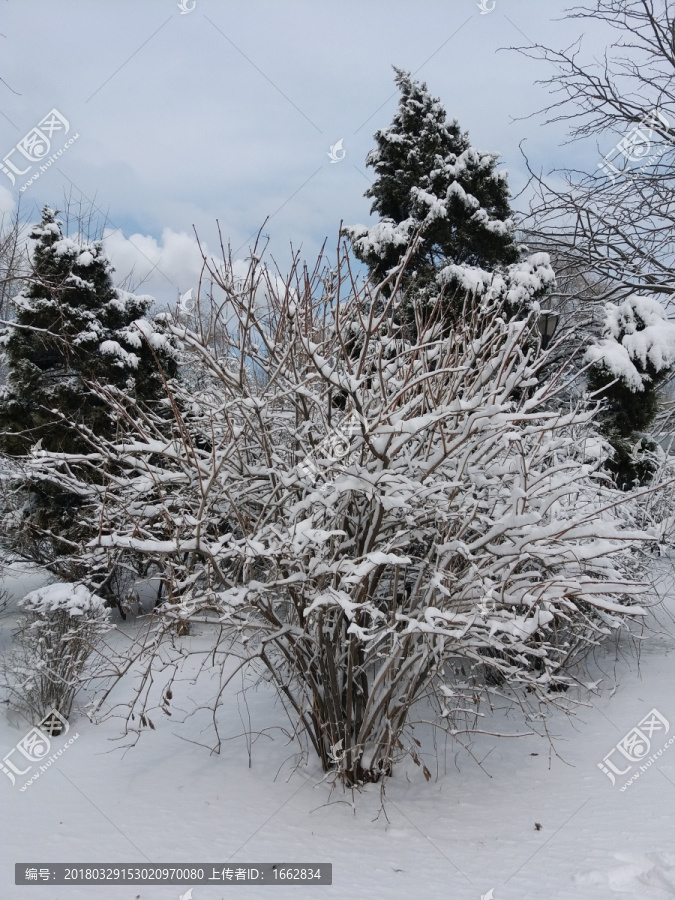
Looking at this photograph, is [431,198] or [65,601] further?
[431,198]

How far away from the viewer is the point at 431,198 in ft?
28.9

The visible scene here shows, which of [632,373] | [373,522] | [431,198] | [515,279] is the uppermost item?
[431,198]

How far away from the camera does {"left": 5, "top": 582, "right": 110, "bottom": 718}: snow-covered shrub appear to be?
498cm

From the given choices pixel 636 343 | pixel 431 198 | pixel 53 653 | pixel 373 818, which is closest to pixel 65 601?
pixel 53 653

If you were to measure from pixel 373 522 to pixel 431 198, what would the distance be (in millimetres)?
6731

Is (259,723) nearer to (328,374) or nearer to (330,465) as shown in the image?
(330,465)

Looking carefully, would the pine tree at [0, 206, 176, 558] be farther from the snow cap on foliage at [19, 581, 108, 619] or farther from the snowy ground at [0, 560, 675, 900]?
the snowy ground at [0, 560, 675, 900]

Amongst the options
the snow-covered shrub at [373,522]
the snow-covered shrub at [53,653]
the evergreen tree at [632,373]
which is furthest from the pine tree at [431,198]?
the snow-covered shrub at [53,653]

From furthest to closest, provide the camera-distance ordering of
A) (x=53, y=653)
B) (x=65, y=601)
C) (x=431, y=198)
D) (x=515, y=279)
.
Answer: (x=431, y=198) < (x=515, y=279) < (x=65, y=601) < (x=53, y=653)

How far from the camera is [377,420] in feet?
9.89

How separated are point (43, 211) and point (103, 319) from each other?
1.77 m

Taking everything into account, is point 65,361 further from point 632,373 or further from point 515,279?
point 632,373

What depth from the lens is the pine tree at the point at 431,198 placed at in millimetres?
8719

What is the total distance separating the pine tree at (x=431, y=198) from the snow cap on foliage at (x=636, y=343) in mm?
2173
